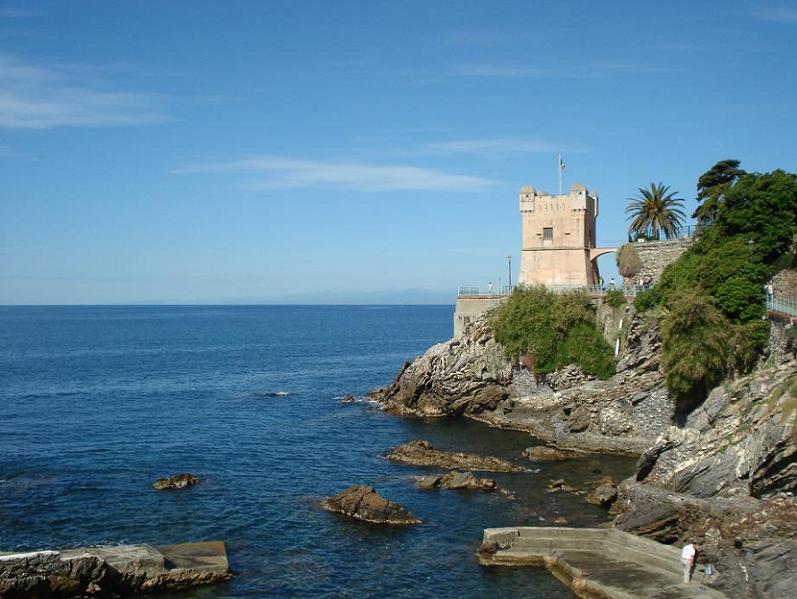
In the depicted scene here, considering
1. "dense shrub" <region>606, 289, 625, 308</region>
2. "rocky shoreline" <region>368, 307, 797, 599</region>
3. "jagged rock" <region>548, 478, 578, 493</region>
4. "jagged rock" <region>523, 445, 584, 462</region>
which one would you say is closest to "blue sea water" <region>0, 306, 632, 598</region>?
"jagged rock" <region>548, 478, 578, 493</region>

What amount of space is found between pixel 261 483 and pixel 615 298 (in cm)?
2852

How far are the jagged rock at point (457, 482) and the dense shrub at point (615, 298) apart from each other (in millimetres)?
21002

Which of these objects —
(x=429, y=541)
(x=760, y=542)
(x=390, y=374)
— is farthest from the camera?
(x=390, y=374)

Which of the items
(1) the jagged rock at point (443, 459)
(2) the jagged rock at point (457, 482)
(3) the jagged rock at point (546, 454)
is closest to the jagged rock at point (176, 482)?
(1) the jagged rock at point (443, 459)

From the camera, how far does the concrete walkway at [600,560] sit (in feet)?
80.6

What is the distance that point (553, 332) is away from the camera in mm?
54938

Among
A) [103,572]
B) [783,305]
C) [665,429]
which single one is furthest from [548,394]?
[103,572]

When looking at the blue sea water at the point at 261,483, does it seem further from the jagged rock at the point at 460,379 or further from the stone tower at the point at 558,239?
the stone tower at the point at 558,239

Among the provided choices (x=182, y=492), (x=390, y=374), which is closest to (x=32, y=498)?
(x=182, y=492)

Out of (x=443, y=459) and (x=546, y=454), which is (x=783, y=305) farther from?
(x=443, y=459)

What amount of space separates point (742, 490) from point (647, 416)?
54.4 feet

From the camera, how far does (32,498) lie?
3572 centimetres

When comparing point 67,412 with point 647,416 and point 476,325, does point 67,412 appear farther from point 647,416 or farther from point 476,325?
point 647,416

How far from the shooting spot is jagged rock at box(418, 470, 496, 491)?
37344 millimetres
